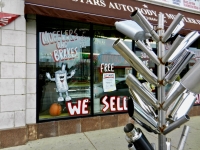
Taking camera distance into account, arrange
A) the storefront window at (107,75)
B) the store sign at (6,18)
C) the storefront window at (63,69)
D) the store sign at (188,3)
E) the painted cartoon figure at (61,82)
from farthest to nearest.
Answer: the store sign at (188,3) → the storefront window at (107,75) → the painted cartoon figure at (61,82) → the storefront window at (63,69) → the store sign at (6,18)

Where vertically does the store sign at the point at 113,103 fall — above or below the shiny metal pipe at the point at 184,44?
below

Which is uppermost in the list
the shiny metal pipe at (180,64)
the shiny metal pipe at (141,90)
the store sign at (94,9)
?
the store sign at (94,9)

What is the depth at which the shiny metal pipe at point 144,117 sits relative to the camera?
4.63ft

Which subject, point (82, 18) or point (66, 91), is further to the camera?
point (66, 91)

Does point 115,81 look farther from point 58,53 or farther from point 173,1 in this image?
point 173,1

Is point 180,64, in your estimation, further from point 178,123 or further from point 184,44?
point 178,123

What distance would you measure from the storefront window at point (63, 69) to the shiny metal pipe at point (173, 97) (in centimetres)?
369

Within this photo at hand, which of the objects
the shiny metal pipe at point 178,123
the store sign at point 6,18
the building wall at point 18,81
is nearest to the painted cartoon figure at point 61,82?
the building wall at point 18,81

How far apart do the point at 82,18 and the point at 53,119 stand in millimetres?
2526

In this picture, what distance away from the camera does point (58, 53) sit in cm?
489

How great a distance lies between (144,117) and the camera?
142 centimetres

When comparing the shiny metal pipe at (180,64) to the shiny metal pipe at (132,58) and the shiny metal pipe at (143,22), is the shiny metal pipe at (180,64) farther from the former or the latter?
the shiny metal pipe at (143,22)

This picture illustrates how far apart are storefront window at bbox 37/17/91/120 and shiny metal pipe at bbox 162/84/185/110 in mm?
3693

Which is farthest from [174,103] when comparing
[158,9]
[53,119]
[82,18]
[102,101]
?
[158,9]
